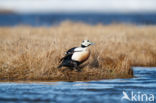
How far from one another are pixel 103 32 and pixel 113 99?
10694 mm

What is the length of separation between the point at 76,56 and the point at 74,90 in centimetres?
163

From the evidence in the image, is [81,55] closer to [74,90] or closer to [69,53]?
[69,53]

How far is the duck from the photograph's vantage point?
12.4m

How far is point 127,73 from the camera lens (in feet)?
43.5

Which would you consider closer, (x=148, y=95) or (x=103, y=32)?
(x=148, y=95)

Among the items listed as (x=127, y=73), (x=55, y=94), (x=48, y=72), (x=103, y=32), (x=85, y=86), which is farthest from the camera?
(x=103, y=32)

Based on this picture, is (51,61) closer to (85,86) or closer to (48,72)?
(48,72)

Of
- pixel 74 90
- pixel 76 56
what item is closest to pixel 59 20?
pixel 76 56

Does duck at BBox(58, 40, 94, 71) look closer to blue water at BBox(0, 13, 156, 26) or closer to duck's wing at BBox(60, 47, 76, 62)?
duck's wing at BBox(60, 47, 76, 62)

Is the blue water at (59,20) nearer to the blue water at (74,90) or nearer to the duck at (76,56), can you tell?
the duck at (76,56)

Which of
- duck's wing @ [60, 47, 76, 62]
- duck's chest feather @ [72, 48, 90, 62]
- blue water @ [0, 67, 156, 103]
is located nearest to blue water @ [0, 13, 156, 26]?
duck's wing @ [60, 47, 76, 62]

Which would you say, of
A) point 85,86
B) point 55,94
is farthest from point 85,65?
point 55,94

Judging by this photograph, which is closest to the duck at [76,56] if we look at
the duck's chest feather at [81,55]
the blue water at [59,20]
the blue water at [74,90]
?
the duck's chest feather at [81,55]

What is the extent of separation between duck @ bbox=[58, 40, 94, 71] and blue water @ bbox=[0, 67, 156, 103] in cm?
73
